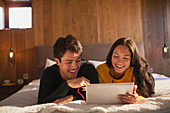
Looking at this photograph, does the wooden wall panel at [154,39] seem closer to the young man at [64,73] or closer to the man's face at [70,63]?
the young man at [64,73]

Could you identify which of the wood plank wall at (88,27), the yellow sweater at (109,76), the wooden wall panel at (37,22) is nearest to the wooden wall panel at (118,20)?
the wood plank wall at (88,27)

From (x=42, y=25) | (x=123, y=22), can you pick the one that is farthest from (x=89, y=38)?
(x=42, y=25)

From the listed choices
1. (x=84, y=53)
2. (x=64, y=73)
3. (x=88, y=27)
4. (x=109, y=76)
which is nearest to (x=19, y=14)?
(x=88, y=27)

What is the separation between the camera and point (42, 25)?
3336 mm

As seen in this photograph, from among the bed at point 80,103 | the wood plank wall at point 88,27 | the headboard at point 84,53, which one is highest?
the wood plank wall at point 88,27

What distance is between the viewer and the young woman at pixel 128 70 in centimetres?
141

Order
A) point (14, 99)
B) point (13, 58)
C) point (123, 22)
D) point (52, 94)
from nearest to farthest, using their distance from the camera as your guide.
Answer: point (52, 94) → point (14, 99) → point (13, 58) → point (123, 22)

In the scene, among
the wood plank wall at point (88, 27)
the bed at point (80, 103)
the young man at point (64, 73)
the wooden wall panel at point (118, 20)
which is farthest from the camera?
the wooden wall panel at point (118, 20)

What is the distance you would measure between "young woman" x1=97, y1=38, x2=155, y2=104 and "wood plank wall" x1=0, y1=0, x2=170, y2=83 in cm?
186

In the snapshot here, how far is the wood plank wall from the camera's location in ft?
10.7

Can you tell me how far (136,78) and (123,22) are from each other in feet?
7.09

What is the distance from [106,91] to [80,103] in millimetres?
195

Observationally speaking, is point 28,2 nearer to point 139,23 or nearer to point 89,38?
point 89,38

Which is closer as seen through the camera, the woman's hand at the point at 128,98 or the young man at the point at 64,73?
the woman's hand at the point at 128,98
